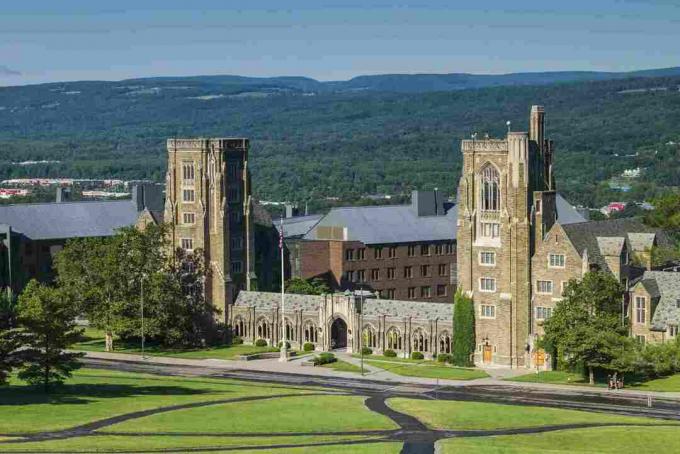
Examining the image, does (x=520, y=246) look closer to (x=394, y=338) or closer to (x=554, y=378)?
(x=554, y=378)

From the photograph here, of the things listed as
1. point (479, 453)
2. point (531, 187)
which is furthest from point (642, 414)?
point (531, 187)

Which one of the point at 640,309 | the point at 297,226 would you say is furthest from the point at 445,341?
the point at 297,226

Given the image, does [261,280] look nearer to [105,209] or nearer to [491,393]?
[105,209]

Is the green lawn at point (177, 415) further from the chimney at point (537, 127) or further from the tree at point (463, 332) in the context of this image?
the chimney at point (537, 127)

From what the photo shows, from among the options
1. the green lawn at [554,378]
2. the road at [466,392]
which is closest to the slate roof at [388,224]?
the road at [466,392]

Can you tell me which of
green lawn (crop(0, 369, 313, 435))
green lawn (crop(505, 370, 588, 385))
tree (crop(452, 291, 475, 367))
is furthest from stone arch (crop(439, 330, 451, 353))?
green lawn (crop(0, 369, 313, 435))
